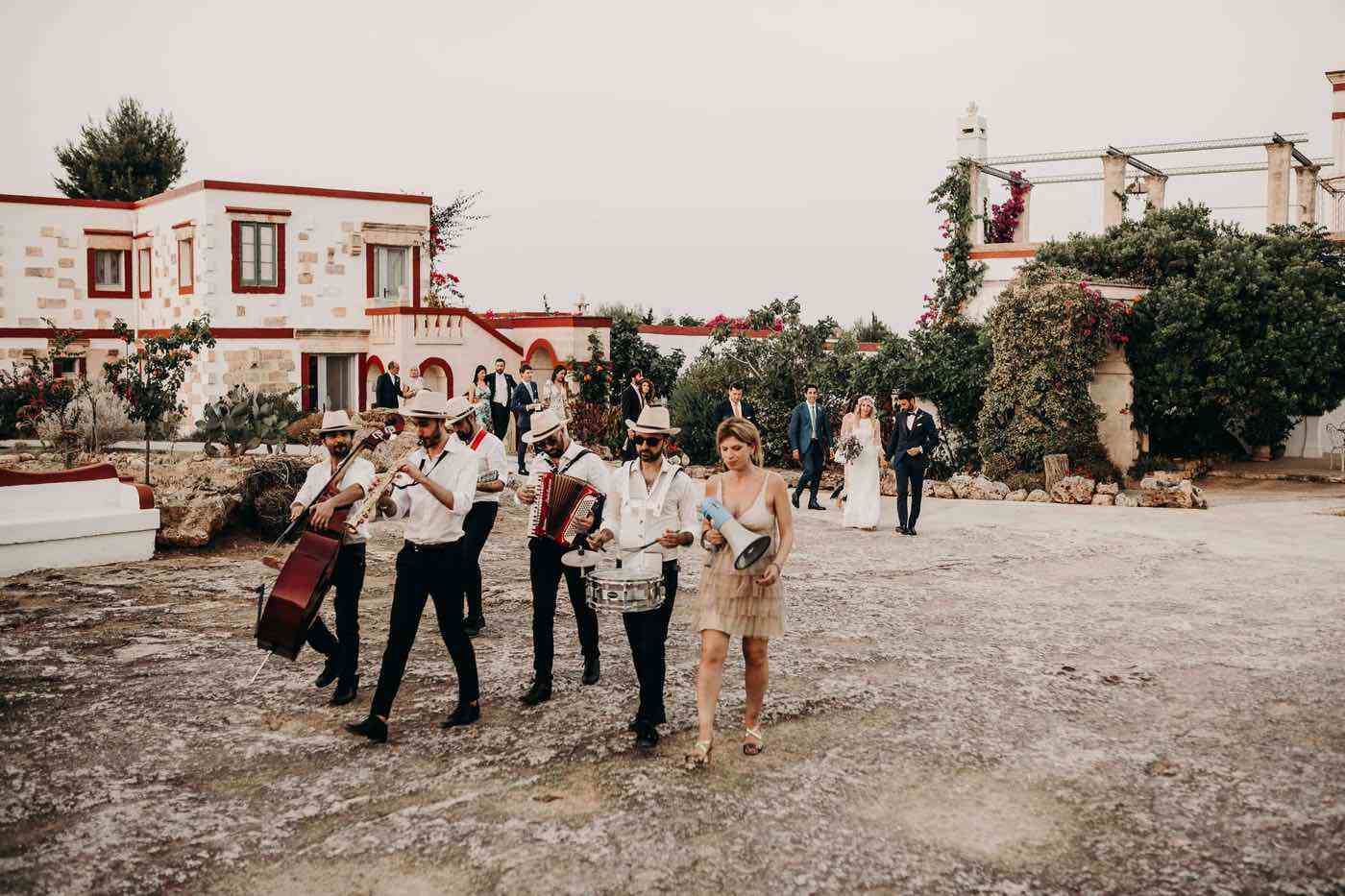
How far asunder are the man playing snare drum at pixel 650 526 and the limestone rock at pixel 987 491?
39.2ft

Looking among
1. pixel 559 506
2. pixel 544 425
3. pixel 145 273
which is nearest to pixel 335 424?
pixel 544 425

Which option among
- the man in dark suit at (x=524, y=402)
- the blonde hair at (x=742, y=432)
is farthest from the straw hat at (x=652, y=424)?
the man in dark suit at (x=524, y=402)

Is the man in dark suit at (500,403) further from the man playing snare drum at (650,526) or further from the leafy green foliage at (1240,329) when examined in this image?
the man playing snare drum at (650,526)

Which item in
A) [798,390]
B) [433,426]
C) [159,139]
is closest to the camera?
[433,426]

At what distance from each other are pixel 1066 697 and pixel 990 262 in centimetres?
1852

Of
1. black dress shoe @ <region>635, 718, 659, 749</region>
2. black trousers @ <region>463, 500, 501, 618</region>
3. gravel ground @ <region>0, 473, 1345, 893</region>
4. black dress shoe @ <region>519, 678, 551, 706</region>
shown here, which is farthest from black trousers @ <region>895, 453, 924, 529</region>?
black dress shoe @ <region>635, 718, 659, 749</region>

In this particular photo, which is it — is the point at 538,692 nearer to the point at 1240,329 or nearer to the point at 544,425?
the point at 544,425

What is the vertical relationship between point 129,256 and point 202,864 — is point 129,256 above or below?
above

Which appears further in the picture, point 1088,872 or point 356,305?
point 356,305

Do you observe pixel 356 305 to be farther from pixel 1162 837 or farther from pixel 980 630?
pixel 1162 837

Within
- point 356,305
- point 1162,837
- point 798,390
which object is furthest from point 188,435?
point 1162,837

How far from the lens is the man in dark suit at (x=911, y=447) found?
1355cm

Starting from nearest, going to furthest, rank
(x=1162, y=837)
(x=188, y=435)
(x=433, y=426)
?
(x=1162, y=837) < (x=433, y=426) < (x=188, y=435)

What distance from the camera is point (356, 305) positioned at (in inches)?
1133
